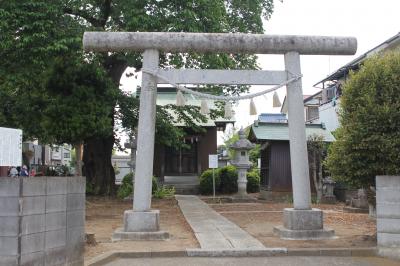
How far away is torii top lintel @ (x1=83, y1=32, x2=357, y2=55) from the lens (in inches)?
472

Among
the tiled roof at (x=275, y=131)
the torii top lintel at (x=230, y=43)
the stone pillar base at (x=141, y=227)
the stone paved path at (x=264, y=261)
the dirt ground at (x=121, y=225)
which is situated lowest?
the stone paved path at (x=264, y=261)

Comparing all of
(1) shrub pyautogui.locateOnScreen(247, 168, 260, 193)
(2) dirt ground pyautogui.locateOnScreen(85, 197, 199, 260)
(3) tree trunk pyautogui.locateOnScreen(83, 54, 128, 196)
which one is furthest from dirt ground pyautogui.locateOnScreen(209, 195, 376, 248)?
(1) shrub pyautogui.locateOnScreen(247, 168, 260, 193)

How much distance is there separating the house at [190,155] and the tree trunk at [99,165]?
5.88 meters

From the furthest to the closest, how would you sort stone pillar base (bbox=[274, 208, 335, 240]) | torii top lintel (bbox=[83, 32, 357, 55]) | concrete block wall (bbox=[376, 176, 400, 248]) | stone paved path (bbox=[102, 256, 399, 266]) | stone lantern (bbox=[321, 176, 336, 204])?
stone lantern (bbox=[321, 176, 336, 204]), torii top lintel (bbox=[83, 32, 357, 55]), stone pillar base (bbox=[274, 208, 335, 240]), concrete block wall (bbox=[376, 176, 400, 248]), stone paved path (bbox=[102, 256, 399, 266])

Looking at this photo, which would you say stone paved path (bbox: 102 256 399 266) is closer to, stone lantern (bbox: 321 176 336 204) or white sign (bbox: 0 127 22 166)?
white sign (bbox: 0 127 22 166)

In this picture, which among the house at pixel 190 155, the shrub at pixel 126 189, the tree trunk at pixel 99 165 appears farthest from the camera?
the house at pixel 190 155

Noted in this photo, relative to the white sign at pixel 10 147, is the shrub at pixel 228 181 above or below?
below

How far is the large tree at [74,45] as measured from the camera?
14305 millimetres

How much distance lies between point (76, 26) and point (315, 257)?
12147 mm

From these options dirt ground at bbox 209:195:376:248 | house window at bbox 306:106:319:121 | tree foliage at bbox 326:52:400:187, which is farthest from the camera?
house window at bbox 306:106:319:121

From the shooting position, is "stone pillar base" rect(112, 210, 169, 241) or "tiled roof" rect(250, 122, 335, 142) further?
"tiled roof" rect(250, 122, 335, 142)

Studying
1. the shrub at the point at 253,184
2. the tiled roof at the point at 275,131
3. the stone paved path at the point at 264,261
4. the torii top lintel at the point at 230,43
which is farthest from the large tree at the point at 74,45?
the shrub at the point at 253,184

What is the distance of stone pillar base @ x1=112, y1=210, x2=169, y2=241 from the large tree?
3874 mm

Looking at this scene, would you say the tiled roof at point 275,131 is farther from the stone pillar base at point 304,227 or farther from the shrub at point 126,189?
the stone pillar base at point 304,227
